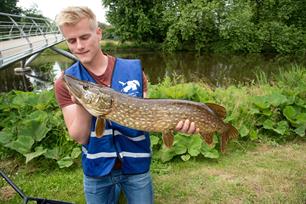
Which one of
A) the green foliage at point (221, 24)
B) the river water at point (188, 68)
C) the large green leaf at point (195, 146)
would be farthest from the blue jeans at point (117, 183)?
the green foliage at point (221, 24)

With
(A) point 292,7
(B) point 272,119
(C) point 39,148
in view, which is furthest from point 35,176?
(A) point 292,7

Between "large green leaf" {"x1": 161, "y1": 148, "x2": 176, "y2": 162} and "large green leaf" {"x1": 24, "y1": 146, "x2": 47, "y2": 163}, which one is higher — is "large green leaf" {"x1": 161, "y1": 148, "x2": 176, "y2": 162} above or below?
below

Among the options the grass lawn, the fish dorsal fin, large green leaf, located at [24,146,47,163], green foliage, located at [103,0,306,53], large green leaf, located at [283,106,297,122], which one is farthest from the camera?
green foliage, located at [103,0,306,53]

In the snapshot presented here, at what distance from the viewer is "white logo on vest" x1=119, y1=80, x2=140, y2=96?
245 centimetres

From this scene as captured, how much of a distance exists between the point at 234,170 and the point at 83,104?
3096 millimetres

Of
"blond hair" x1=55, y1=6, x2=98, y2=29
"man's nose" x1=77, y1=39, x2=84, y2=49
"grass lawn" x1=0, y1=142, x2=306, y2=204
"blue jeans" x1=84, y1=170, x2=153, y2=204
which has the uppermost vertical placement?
"blond hair" x1=55, y1=6, x2=98, y2=29

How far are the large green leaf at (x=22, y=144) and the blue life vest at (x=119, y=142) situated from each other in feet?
8.52

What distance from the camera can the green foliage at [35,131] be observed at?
15.8 ft

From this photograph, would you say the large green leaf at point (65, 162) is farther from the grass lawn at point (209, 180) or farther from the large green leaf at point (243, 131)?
the large green leaf at point (243, 131)

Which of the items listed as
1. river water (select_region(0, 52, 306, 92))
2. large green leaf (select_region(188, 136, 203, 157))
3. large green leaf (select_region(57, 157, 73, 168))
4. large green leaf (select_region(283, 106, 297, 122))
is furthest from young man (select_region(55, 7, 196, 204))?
river water (select_region(0, 52, 306, 92))

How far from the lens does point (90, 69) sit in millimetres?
2422

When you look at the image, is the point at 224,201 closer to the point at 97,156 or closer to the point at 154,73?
the point at 97,156

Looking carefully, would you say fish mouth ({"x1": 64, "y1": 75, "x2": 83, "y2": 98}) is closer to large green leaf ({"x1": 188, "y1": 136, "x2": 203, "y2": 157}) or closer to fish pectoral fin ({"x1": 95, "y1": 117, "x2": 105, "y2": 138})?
fish pectoral fin ({"x1": 95, "y1": 117, "x2": 105, "y2": 138})

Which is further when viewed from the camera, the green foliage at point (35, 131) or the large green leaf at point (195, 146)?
the large green leaf at point (195, 146)
